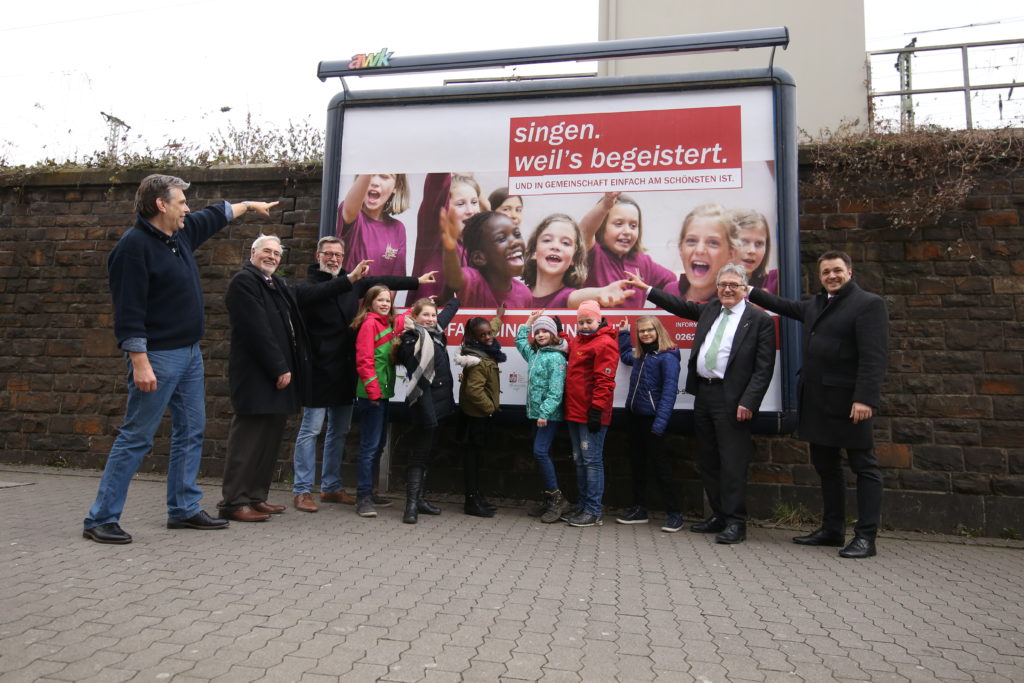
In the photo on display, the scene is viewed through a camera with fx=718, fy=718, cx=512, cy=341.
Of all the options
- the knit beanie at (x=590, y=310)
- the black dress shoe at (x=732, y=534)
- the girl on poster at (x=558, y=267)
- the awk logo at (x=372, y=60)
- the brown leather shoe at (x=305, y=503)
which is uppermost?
the awk logo at (x=372, y=60)

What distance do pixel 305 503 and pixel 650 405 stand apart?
2742mm

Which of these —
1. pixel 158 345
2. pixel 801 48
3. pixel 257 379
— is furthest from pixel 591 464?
pixel 801 48

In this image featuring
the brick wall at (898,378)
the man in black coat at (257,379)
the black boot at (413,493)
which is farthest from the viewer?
the brick wall at (898,378)

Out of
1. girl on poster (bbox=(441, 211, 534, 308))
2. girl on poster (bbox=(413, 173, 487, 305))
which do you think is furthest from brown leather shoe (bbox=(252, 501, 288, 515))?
girl on poster (bbox=(441, 211, 534, 308))

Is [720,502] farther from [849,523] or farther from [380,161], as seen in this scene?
[380,161]

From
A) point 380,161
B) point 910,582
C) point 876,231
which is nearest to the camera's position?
point 910,582

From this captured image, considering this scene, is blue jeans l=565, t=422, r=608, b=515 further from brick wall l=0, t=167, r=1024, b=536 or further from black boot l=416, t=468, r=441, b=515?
black boot l=416, t=468, r=441, b=515

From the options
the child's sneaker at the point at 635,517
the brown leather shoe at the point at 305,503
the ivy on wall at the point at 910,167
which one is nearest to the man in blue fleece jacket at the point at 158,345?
the brown leather shoe at the point at 305,503

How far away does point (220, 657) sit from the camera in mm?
Result: 2604

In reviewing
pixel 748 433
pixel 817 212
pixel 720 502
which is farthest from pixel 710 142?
pixel 720 502

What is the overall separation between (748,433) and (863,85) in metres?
10.1

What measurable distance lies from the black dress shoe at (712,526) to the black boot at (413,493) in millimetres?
2067

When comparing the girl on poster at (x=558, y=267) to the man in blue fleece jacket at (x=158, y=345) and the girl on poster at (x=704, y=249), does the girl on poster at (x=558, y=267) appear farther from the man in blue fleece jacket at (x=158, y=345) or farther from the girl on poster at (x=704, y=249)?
the man in blue fleece jacket at (x=158, y=345)

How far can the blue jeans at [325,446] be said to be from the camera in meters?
5.62
